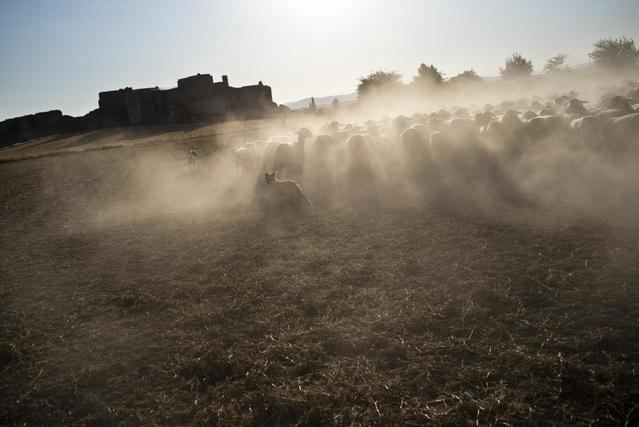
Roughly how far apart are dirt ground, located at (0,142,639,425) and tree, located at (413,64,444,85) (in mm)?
46789

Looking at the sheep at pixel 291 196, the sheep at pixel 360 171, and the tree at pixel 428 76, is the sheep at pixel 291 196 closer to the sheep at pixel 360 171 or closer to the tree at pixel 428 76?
the sheep at pixel 360 171

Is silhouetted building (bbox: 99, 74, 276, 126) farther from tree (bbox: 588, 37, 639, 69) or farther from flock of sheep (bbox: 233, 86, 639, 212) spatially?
tree (bbox: 588, 37, 639, 69)

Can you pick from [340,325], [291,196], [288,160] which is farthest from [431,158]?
[340,325]

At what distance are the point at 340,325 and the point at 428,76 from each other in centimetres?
5158

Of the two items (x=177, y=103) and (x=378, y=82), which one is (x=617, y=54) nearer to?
(x=378, y=82)

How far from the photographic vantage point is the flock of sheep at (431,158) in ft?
31.3

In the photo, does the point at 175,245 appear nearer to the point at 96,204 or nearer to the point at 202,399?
the point at 202,399

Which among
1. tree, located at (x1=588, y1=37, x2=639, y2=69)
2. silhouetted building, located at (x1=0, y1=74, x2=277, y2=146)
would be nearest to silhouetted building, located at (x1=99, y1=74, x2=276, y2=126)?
silhouetted building, located at (x1=0, y1=74, x2=277, y2=146)

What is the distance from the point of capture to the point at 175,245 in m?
7.36

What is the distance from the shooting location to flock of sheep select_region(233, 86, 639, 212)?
954 centimetres

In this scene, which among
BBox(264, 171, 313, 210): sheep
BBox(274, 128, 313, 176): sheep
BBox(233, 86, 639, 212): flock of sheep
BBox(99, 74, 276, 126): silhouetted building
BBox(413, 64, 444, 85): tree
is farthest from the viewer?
BBox(413, 64, 444, 85): tree

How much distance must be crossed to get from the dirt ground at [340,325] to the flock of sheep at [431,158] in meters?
2.12

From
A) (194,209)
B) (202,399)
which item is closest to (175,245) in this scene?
(194,209)

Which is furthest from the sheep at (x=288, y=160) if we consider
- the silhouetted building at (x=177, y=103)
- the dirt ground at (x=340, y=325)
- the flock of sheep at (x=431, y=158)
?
the silhouetted building at (x=177, y=103)
